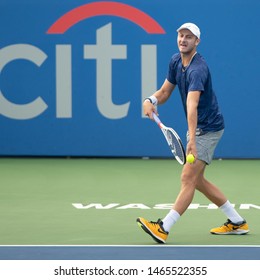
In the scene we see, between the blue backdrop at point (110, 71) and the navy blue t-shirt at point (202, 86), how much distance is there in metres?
6.69

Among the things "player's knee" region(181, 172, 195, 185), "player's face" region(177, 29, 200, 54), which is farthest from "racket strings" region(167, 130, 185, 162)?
"player's face" region(177, 29, 200, 54)

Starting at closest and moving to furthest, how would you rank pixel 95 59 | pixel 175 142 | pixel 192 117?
pixel 192 117, pixel 175 142, pixel 95 59

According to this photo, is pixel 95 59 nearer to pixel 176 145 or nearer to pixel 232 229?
pixel 232 229

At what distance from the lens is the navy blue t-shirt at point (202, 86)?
8906mm

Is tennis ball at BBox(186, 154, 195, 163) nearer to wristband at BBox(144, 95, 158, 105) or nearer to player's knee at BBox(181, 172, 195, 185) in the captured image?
player's knee at BBox(181, 172, 195, 185)

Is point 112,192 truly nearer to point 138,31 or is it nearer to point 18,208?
point 18,208

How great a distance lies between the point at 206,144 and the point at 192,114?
41 centimetres

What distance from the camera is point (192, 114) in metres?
8.80

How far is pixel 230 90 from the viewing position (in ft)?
52.3

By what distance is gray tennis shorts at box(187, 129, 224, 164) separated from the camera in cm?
904

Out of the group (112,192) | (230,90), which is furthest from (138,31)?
(112,192)

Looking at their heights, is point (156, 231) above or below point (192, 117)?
below

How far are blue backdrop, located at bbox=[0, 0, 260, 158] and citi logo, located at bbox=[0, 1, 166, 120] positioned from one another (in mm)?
15

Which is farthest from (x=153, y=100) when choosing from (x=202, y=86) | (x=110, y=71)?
(x=110, y=71)
